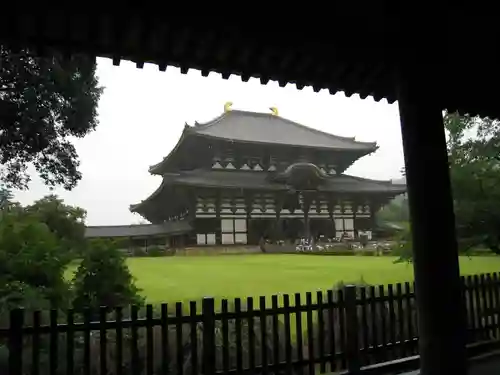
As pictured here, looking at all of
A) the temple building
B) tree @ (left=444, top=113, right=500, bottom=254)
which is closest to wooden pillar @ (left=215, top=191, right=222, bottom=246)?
the temple building

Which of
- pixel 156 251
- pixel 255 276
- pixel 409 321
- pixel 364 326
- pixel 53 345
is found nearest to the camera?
pixel 53 345

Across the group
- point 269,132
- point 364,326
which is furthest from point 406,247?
point 269,132

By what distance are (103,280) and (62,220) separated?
233cm

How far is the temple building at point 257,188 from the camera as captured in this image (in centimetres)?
1738

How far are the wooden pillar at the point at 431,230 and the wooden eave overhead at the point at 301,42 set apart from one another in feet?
0.46

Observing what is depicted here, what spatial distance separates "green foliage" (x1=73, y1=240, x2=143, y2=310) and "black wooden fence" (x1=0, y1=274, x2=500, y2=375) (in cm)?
77

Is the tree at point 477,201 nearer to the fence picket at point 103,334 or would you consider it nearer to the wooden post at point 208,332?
the wooden post at point 208,332

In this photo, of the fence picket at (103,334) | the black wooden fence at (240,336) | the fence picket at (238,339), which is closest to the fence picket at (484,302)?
the black wooden fence at (240,336)

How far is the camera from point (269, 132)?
2128 centimetres

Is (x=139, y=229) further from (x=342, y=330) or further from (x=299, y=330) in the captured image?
(x=299, y=330)

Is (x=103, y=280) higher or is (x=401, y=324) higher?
(x=103, y=280)

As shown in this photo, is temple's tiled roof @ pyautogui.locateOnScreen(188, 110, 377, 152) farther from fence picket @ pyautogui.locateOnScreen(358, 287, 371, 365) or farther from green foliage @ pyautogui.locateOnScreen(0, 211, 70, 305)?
fence picket @ pyautogui.locateOnScreen(358, 287, 371, 365)

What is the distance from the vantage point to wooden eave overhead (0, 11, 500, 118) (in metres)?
2.19

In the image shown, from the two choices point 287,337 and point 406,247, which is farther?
point 406,247
